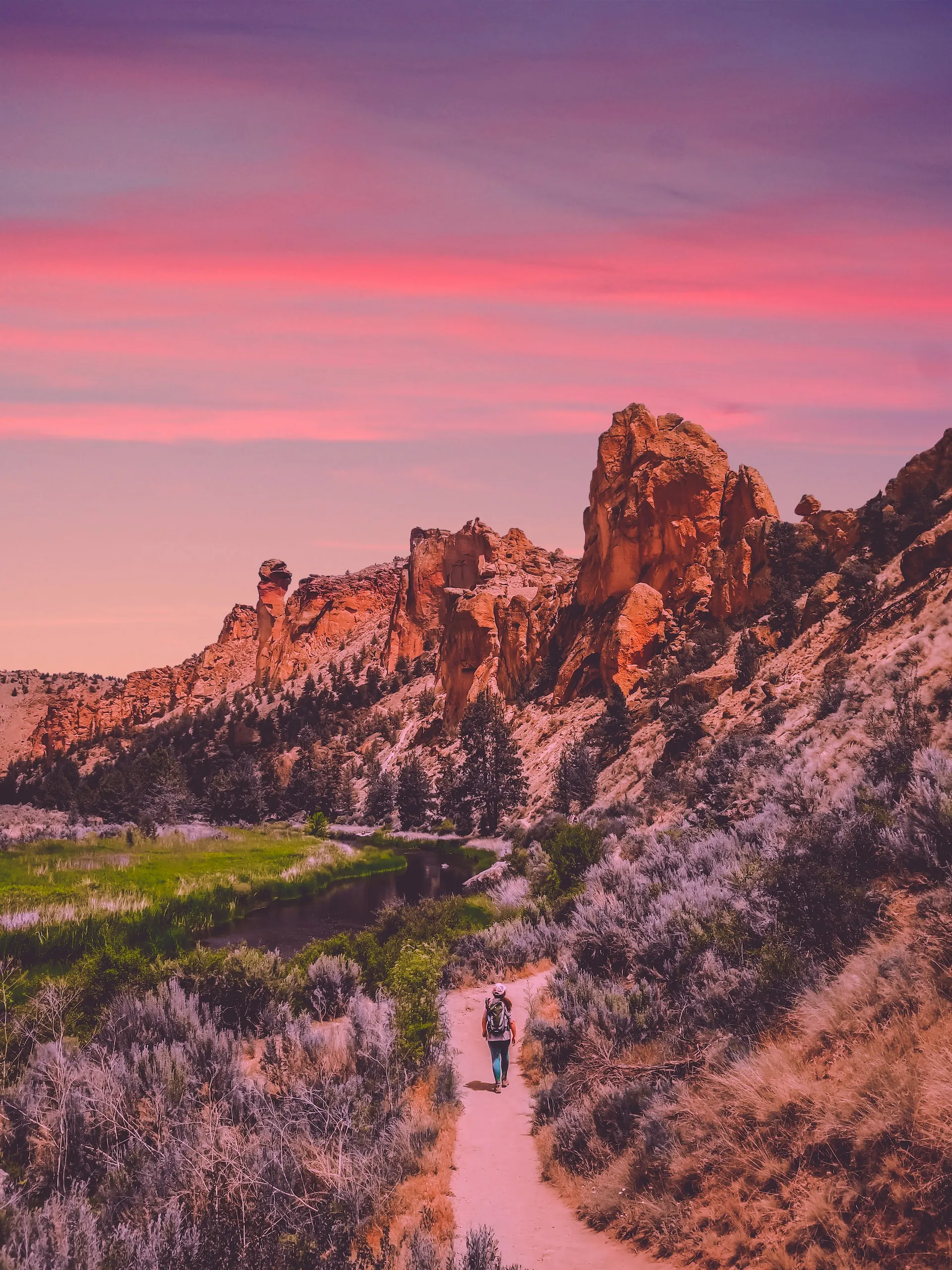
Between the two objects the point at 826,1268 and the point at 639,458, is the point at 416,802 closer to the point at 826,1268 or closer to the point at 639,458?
the point at 639,458

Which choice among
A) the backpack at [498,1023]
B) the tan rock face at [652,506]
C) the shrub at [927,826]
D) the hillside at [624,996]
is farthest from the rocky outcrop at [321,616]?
the shrub at [927,826]

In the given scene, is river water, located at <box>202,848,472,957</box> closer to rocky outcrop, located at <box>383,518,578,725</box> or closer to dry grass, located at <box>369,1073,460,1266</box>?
dry grass, located at <box>369,1073,460,1266</box>

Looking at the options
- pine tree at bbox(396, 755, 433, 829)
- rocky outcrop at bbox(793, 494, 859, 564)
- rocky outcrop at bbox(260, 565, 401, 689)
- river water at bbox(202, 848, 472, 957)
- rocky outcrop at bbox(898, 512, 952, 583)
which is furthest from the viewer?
rocky outcrop at bbox(260, 565, 401, 689)

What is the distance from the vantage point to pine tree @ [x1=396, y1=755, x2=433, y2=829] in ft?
200

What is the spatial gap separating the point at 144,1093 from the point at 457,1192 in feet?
13.4

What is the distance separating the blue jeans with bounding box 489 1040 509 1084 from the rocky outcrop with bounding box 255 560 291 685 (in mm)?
136918

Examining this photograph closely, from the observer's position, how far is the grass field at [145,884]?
67.4ft

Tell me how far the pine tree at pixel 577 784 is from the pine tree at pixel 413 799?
62.6 ft

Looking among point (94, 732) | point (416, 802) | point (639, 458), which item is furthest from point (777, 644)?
point (94, 732)

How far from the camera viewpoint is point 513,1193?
767 centimetres

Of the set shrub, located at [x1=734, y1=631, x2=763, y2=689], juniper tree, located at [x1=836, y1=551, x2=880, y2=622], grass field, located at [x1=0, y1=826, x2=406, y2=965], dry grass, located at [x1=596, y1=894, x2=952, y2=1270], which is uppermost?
juniper tree, located at [x1=836, y1=551, x2=880, y2=622]

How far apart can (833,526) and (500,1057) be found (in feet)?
150

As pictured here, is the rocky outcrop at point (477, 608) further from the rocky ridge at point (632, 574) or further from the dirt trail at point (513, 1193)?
the dirt trail at point (513, 1193)

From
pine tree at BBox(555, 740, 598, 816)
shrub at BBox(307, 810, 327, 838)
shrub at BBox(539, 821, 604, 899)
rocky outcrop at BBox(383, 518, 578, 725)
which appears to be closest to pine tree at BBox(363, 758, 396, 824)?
shrub at BBox(307, 810, 327, 838)
